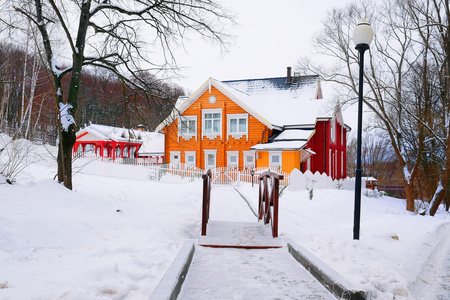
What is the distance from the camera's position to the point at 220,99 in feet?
86.8

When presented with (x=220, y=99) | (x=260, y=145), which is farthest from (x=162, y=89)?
(x=220, y=99)

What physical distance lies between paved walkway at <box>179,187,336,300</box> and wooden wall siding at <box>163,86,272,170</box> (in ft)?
64.1

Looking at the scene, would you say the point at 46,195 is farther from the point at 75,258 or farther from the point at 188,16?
the point at 188,16

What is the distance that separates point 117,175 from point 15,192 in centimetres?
1637

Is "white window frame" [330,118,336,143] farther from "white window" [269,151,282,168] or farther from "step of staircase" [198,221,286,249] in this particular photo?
"step of staircase" [198,221,286,249]

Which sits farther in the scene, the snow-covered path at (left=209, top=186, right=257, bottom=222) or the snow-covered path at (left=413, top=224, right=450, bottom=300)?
the snow-covered path at (left=209, top=186, right=257, bottom=222)

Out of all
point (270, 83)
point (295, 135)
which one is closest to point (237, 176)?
point (295, 135)

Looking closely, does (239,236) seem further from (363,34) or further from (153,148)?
(153,148)

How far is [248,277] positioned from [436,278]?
2.91 m

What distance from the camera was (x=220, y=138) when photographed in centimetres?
2667

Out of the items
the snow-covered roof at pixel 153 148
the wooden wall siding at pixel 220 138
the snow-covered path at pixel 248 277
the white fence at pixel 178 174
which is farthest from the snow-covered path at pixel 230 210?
the snow-covered roof at pixel 153 148

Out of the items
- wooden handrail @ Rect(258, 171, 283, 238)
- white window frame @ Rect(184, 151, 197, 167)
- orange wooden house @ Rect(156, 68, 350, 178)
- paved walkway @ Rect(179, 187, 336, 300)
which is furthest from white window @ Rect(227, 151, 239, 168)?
paved walkway @ Rect(179, 187, 336, 300)

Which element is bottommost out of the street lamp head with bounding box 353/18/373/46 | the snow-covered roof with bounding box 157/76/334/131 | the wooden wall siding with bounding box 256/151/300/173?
the wooden wall siding with bounding box 256/151/300/173

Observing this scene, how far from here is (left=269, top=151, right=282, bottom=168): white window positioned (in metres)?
23.9
